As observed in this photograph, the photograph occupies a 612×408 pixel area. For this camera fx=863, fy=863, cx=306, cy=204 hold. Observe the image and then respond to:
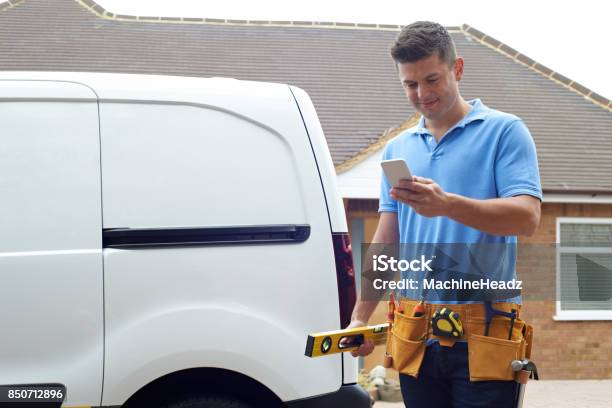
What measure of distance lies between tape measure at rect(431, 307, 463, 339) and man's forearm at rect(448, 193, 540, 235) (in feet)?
0.86

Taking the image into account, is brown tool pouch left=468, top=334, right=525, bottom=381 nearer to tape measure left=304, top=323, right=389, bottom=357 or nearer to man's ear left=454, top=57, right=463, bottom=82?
tape measure left=304, top=323, right=389, bottom=357

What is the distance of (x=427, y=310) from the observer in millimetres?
2350

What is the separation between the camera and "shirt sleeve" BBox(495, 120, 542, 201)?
220 cm

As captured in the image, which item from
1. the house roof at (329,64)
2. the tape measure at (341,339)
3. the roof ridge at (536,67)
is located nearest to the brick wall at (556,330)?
the house roof at (329,64)

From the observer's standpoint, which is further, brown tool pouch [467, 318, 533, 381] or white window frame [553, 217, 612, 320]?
white window frame [553, 217, 612, 320]

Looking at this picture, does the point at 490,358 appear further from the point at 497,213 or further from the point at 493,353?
the point at 497,213

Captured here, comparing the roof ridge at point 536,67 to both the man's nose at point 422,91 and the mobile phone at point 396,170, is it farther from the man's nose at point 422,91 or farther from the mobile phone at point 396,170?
the mobile phone at point 396,170

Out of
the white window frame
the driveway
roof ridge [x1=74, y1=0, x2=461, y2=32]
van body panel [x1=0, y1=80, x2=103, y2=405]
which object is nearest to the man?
van body panel [x1=0, y1=80, x2=103, y2=405]

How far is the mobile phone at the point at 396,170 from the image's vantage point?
2025 mm

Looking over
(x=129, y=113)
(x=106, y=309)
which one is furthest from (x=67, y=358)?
(x=129, y=113)

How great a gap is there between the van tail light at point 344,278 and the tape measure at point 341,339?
81cm

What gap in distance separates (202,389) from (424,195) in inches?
64.3

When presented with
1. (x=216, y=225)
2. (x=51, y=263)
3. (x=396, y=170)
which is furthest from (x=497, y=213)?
(x=51, y=263)

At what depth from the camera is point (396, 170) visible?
2037 mm
